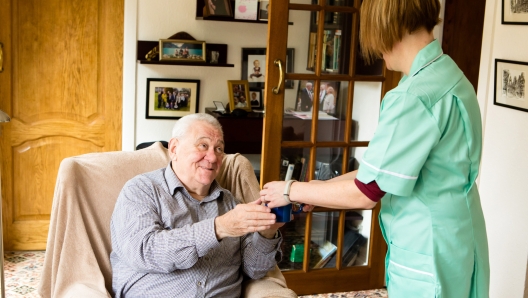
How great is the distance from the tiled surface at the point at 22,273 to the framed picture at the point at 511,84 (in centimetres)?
253

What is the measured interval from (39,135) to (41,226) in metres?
0.57

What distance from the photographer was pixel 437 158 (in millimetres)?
1680

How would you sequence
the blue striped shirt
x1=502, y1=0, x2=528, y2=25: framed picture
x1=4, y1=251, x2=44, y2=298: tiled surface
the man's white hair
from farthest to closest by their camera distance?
x1=4, y1=251, x2=44, y2=298: tiled surface
x1=502, y1=0, x2=528, y2=25: framed picture
the man's white hair
the blue striped shirt

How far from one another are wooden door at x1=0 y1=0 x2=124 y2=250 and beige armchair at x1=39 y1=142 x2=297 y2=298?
68.5 inches

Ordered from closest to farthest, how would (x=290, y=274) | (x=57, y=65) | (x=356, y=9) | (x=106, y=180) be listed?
(x=106, y=180) < (x=356, y=9) < (x=290, y=274) < (x=57, y=65)

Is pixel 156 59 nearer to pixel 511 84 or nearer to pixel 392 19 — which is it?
pixel 511 84

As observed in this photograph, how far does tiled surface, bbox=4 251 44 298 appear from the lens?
139 inches

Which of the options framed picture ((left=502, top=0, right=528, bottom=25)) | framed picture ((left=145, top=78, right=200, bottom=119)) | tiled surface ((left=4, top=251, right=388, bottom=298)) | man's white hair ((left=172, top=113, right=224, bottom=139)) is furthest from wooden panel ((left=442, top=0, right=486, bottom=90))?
man's white hair ((left=172, top=113, right=224, bottom=139))

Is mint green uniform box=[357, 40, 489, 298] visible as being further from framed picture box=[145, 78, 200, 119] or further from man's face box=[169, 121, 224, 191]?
framed picture box=[145, 78, 200, 119]

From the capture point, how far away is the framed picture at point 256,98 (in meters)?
4.25

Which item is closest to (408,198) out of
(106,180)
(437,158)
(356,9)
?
(437,158)

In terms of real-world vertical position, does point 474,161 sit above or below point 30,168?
above

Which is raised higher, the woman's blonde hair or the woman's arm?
the woman's blonde hair

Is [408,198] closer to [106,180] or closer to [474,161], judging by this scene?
[474,161]
